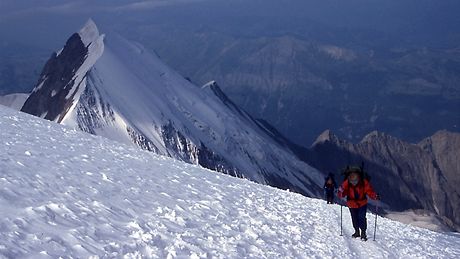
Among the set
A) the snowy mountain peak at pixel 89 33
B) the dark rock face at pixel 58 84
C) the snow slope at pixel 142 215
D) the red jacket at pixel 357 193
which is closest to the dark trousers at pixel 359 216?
the red jacket at pixel 357 193

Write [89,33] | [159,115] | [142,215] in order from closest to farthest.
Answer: [142,215] < [159,115] < [89,33]

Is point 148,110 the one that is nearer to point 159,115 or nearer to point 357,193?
point 159,115

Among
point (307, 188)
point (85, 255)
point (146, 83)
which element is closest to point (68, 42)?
point (146, 83)

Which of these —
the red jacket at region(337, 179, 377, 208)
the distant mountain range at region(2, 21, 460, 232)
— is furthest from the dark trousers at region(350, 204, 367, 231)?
the distant mountain range at region(2, 21, 460, 232)

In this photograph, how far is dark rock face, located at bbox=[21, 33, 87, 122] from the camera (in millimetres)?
123250

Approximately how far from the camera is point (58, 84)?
141 m

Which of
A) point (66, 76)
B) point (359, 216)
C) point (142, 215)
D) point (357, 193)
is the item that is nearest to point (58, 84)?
point (66, 76)

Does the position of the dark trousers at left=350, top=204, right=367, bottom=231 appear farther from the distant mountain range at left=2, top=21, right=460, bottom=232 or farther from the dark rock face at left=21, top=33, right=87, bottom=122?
the dark rock face at left=21, top=33, right=87, bottom=122

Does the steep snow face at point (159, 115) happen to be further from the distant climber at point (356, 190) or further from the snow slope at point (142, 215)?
the distant climber at point (356, 190)

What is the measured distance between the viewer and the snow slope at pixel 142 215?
11.6 metres

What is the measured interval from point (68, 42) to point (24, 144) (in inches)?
5943

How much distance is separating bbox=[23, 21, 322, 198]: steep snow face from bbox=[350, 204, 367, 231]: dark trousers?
268ft

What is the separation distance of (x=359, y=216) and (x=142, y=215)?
6454 millimetres

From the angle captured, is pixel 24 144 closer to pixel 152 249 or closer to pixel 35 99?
pixel 152 249
